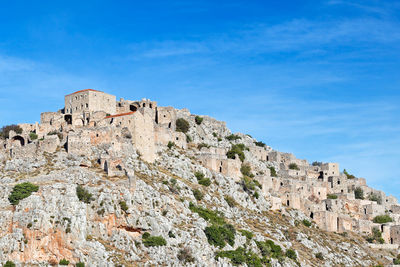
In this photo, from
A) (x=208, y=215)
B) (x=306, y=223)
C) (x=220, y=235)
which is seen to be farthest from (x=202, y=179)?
(x=306, y=223)

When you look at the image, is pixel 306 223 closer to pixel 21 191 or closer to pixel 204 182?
pixel 204 182

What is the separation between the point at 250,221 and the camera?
265 ft

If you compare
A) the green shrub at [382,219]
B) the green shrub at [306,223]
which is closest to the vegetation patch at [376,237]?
the green shrub at [382,219]

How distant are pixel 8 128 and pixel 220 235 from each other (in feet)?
105

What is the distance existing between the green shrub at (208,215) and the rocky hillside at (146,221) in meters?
0.16

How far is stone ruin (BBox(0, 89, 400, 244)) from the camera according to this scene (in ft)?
240

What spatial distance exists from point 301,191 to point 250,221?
55.9ft

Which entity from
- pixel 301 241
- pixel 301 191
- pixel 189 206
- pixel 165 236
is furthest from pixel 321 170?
pixel 165 236

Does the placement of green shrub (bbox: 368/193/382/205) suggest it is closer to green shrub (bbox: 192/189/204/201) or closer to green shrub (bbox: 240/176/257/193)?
green shrub (bbox: 240/176/257/193)

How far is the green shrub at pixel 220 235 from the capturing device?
2704 inches

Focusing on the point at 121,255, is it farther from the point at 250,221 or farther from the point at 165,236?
the point at 250,221

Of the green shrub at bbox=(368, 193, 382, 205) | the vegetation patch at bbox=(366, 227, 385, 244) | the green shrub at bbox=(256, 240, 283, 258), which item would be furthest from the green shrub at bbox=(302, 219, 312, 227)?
the green shrub at bbox=(368, 193, 382, 205)

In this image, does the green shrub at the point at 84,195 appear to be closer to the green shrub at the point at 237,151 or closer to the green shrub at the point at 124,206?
the green shrub at the point at 124,206

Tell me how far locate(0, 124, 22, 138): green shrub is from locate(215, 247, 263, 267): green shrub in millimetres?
29936
